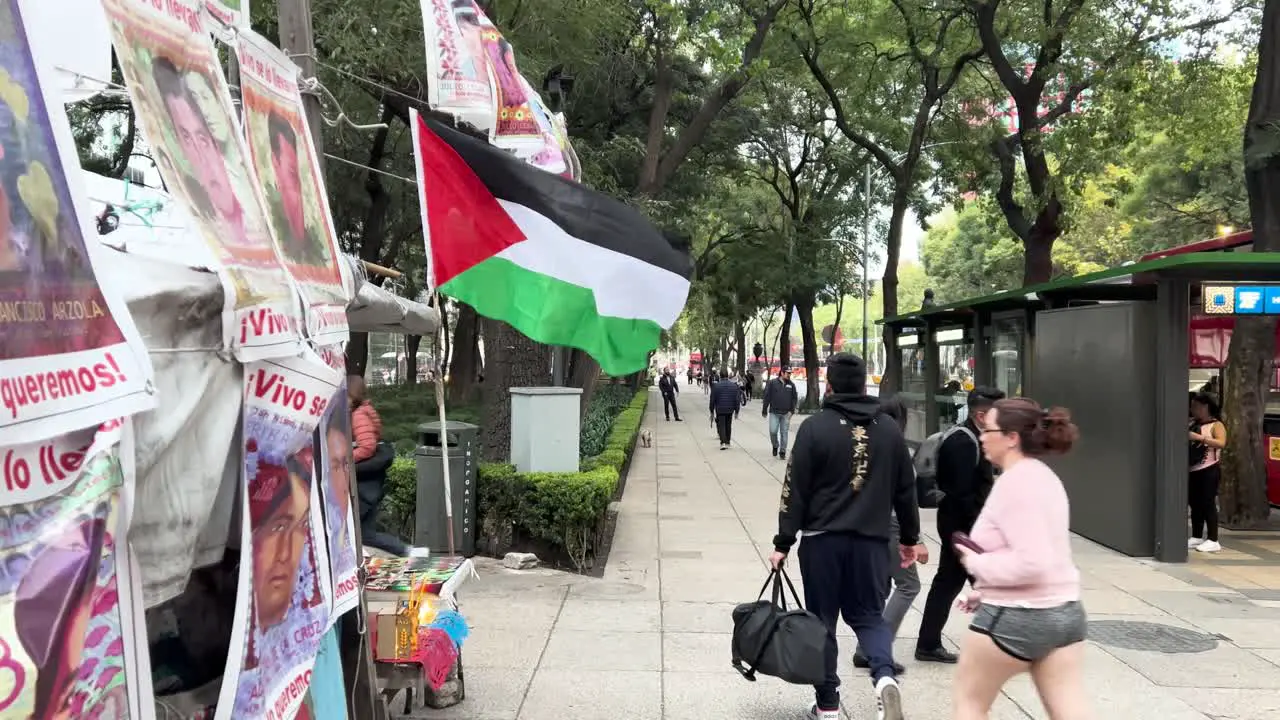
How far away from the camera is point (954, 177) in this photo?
67.3 ft

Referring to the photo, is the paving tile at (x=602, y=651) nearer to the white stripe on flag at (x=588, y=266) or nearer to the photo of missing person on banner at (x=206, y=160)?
the white stripe on flag at (x=588, y=266)

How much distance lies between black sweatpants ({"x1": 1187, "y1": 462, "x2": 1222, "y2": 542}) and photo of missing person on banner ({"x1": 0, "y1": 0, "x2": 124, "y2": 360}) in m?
10.0

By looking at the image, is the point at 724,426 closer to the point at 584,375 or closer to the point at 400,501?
the point at 584,375

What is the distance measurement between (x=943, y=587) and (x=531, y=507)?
13.1 feet

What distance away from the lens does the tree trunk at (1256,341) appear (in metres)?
10.5

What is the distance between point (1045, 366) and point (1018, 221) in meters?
5.93

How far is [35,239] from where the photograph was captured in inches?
73.2

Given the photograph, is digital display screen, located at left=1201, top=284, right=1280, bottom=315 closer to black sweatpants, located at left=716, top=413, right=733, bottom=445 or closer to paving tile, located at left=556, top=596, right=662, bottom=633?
paving tile, located at left=556, top=596, right=662, bottom=633

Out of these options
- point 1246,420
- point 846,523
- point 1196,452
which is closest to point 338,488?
point 846,523

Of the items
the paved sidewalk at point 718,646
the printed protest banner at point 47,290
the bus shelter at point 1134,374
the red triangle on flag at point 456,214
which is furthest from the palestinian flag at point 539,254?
the bus shelter at point 1134,374

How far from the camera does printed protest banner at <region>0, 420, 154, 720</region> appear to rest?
1.78 metres

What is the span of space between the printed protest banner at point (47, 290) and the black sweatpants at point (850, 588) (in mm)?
3220

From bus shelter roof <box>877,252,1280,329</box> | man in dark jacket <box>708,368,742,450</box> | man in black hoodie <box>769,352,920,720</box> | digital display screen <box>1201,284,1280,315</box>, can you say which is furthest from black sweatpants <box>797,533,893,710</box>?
man in dark jacket <box>708,368,742,450</box>

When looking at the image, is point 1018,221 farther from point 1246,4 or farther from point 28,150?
point 28,150
